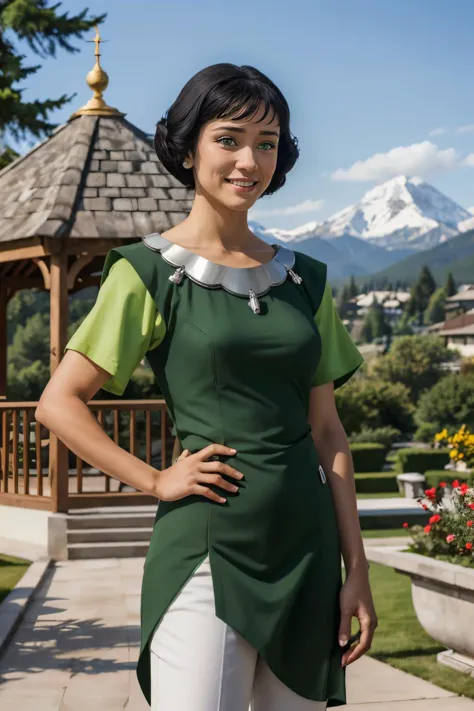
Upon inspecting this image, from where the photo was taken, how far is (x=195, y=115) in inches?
86.8

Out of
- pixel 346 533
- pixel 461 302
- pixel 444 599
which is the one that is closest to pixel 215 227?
pixel 346 533

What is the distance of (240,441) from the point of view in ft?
6.73

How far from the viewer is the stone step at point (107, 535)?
35.9 ft

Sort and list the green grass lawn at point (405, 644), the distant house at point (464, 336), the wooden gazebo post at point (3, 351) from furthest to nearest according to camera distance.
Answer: the distant house at point (464, 336)
the wooden gazebo post at point (3, 351)
the green grass lawn at point (405, 644)

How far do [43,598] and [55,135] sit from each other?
6166 mm

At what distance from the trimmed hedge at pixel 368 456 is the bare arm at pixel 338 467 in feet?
90.5

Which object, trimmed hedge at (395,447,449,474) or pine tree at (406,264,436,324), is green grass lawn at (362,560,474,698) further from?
pine tree at (406,264,436,324)

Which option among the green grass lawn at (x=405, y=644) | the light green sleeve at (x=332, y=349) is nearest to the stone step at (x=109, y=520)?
the green grass lawn at (x=405, y=644)

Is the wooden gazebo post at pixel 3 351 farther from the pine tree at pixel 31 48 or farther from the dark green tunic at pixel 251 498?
the dark green tunic at pixel 251 498

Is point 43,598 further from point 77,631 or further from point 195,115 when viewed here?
point 195,115

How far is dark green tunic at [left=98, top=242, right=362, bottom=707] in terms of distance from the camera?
204cm

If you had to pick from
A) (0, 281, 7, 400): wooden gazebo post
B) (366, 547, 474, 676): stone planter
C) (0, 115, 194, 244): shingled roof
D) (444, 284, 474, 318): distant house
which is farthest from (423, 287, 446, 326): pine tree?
(366, 547, 474, 676): stone planter

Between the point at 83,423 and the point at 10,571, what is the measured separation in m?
8.30

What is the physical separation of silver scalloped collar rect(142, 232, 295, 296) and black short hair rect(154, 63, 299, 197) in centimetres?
23
